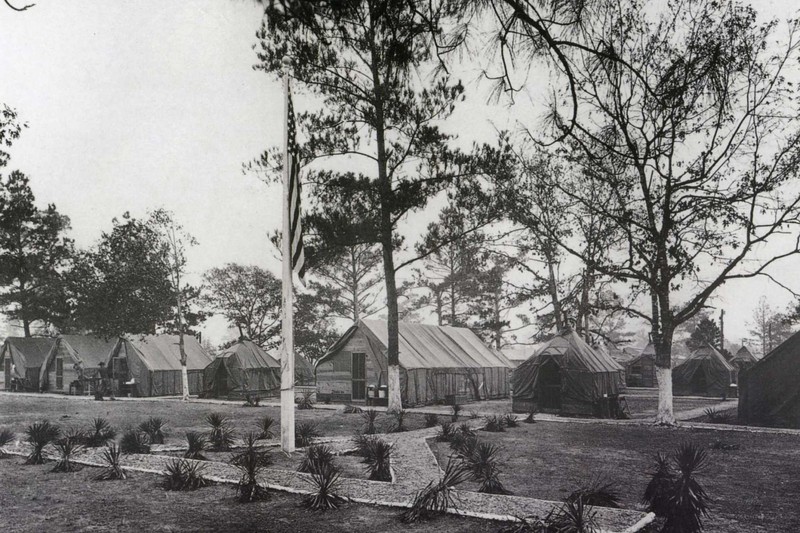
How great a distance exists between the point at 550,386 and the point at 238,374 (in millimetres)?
14795

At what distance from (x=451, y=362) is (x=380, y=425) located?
10507 mm

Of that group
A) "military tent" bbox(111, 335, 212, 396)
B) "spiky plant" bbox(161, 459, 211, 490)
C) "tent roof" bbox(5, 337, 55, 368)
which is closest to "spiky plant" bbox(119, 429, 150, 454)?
"spiky plant" bbox(161, 459, 211, 490)

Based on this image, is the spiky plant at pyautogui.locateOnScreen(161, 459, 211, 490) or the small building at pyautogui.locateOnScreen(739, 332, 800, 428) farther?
the small building at pyautogui.locateOnScreen(739, 332, 800, 428)

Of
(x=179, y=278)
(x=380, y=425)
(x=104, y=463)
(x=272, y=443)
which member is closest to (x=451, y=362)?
(x=380, y=425)

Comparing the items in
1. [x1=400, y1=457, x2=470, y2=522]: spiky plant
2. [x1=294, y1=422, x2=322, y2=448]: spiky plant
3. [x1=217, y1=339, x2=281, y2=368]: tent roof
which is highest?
[x1=217, y1=339, x2=281, y2=368]: tent roof

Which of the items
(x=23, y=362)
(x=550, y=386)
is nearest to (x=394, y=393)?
(x=550, y=386)

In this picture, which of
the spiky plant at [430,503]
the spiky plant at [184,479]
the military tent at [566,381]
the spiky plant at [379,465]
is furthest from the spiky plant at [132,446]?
the military tent at [566,381]

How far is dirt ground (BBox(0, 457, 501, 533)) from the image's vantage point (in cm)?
573

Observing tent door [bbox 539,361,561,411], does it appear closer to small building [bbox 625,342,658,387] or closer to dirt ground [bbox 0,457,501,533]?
dirt ground [bbox 0,457,501,533]

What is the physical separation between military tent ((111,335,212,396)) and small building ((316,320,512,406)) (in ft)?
32.5

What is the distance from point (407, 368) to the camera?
2277cm

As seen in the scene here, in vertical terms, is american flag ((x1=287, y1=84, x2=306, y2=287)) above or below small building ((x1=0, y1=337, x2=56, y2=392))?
above

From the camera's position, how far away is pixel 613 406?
18953 millimetres

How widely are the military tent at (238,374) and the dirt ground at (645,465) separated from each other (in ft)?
52.7
